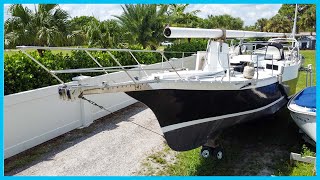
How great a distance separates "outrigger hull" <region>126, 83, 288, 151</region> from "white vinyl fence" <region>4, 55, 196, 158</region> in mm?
2924

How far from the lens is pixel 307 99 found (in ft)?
26.8

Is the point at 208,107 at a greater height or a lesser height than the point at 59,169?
greater

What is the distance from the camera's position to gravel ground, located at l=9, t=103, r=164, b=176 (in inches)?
269

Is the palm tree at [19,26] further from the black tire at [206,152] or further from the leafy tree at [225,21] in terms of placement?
the leafy tree at [225,21]

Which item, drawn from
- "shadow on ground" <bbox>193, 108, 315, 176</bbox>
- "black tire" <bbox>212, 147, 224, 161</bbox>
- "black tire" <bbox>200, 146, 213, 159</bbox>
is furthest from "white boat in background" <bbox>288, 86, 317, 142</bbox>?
"black tire" <bbox>200, 146, 213, 159</bbox>

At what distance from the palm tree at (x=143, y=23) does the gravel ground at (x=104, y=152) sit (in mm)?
10760

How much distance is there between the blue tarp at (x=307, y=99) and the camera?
778 centimetres

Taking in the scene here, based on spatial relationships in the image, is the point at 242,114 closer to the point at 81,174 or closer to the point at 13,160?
the point at 81,174

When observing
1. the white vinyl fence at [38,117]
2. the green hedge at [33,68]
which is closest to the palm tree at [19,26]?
the green hedge at [33,68]

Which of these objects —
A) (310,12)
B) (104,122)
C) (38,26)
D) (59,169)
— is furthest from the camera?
(310,12)

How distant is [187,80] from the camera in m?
6.44

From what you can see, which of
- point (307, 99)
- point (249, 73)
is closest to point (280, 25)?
point (307, 99)

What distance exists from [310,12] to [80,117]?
1756 inches

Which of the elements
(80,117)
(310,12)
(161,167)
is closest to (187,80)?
(161,167)
